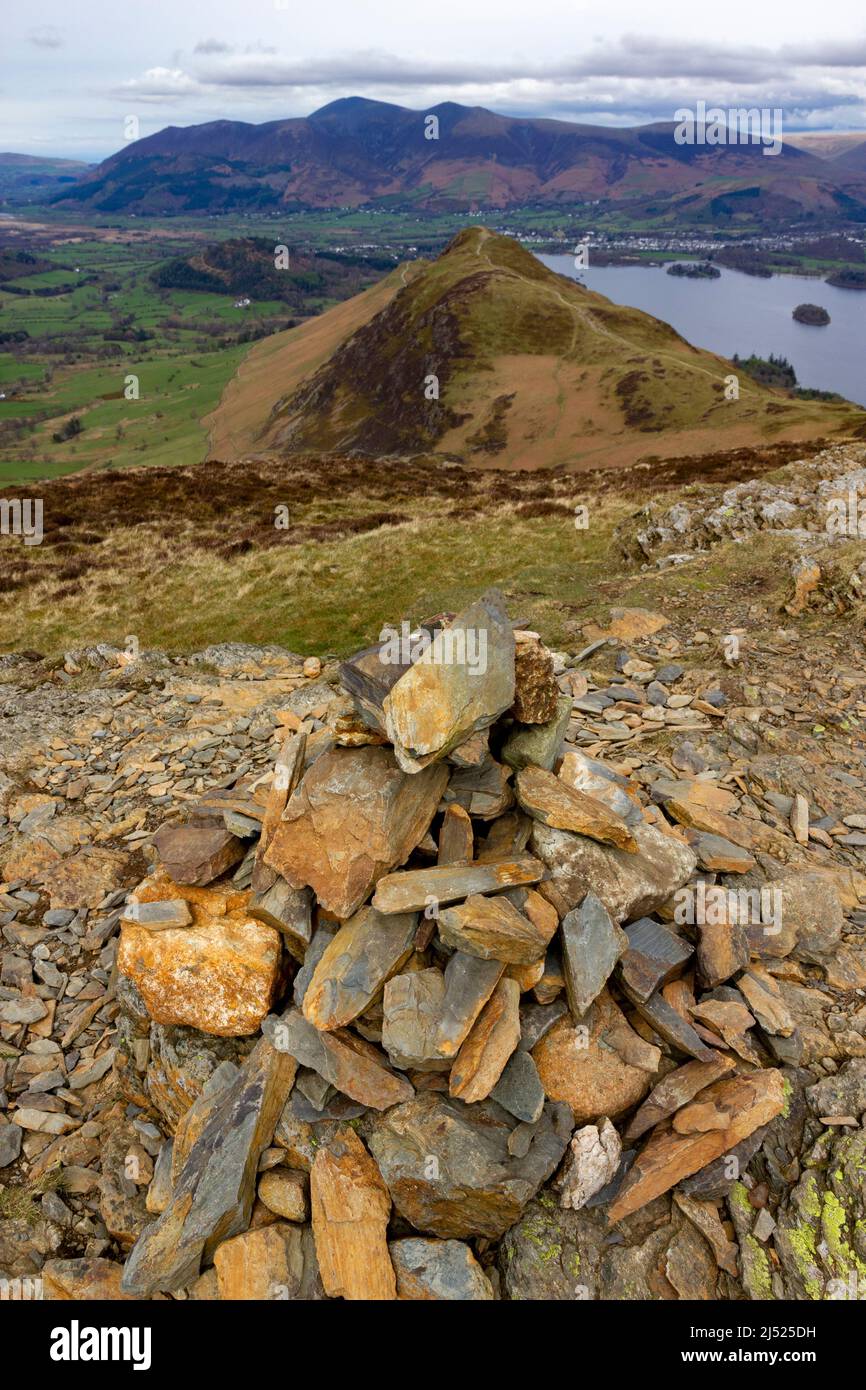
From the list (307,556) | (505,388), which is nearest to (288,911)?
(307,556)

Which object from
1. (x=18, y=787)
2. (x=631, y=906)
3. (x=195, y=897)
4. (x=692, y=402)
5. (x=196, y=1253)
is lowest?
(x=196, y=1253)

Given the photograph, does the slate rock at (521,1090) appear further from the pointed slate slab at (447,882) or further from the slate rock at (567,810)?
the slate rock at (567,810)

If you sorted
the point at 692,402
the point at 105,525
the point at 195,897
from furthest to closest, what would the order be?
1. the point at 692,402
2. the point at 105,525
3. the point at 195,897

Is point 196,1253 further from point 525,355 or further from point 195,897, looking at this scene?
point 525,355

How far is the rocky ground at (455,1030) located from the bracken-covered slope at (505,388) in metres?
85.3

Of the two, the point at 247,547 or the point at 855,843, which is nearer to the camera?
the point at 855,843

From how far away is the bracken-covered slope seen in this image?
10862 cm

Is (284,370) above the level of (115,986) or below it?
above

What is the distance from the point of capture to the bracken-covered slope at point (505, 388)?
109m

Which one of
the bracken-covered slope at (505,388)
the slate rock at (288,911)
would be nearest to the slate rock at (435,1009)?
the slate rock at (288,911)

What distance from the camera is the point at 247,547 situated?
34.9 metres

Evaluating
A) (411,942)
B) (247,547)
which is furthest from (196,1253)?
(247,547)

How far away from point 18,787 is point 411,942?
10.3 metres

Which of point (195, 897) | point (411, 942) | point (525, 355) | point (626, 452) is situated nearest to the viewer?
point (411, 942)
